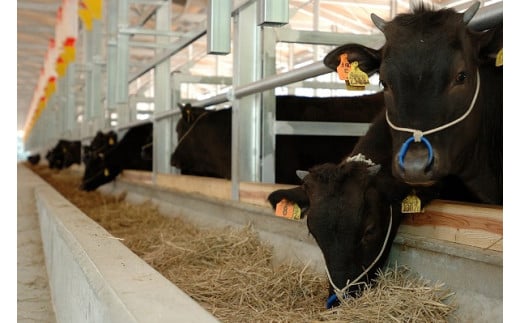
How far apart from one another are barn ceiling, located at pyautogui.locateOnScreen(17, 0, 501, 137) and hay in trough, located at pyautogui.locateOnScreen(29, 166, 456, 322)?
2.07 meters

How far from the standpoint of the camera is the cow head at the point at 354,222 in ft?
9.02

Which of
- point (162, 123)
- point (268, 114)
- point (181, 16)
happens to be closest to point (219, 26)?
point (268, 114)

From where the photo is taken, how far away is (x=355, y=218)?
2.75 meters

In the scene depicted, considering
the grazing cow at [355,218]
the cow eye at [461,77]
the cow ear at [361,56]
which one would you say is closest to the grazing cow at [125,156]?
the cow ear at [361,56]

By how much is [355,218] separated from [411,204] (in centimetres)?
25

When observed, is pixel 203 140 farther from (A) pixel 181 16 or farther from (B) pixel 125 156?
(A) pixel 181 16

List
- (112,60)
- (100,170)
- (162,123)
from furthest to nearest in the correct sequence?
(100,170), (112,60), (162,123)

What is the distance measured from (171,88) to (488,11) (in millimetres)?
5825

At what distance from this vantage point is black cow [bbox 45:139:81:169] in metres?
16.7

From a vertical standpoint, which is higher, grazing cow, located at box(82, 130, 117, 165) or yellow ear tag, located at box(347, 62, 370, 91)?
yellow ear tag, located at box(347, 62, 370, 91)

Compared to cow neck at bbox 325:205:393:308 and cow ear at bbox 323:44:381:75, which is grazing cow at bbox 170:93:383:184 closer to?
cow ear at bbox 323:44:381:75

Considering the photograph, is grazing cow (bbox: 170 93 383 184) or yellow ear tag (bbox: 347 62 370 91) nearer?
yellow ear tag (bbox: 347 62 370 91)

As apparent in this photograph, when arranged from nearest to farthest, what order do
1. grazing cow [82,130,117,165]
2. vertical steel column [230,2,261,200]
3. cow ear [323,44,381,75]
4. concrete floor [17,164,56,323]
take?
cow ear [323,44,381,75], concrete floor [17,164,56,323], vertical steel column [230,2,261,200], grazing cow [82,130,117,165]

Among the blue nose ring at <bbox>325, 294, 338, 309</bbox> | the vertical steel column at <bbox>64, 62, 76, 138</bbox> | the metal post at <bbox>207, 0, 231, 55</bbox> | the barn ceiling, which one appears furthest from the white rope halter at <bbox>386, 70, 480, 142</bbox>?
the vertical steel column at <bbox>64, 62, 76, 138</bbox>
